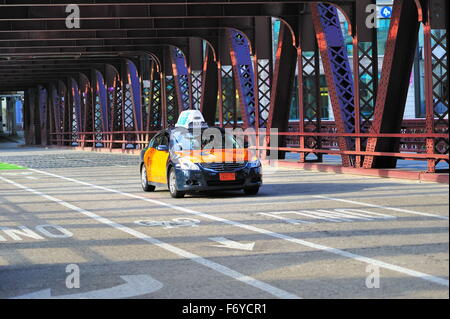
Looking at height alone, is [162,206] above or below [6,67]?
below

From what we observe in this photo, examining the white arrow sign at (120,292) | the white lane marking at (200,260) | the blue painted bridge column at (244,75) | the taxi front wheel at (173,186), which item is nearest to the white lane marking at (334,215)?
the white lane marking at (200,260)

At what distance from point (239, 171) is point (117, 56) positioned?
39228 mm

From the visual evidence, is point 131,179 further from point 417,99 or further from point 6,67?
point 417,99

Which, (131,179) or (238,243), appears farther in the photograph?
(131,179)

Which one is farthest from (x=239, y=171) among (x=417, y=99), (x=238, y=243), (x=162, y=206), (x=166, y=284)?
(x=417, y=99)

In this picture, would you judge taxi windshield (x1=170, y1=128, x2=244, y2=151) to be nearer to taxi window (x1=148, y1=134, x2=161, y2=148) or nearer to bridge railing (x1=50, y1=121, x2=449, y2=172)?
taxi window (x1=148, y1=134, x2=161, y2=148)

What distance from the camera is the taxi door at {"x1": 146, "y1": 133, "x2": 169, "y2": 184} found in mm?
19734

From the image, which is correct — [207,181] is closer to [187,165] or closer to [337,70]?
[187,165]

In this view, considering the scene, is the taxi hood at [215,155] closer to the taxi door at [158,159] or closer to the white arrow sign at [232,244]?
the taxi door at [158,159]

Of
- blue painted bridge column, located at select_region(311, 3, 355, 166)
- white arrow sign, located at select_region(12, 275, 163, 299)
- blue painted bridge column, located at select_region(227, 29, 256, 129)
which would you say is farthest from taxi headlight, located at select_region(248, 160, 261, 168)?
blue painted bridge column, located at select_region(227, 29, 256, 129)

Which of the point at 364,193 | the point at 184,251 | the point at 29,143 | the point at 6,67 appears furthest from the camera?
the point at 29,143

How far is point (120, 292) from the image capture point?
8117mm

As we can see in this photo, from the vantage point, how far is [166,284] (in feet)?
27.9
